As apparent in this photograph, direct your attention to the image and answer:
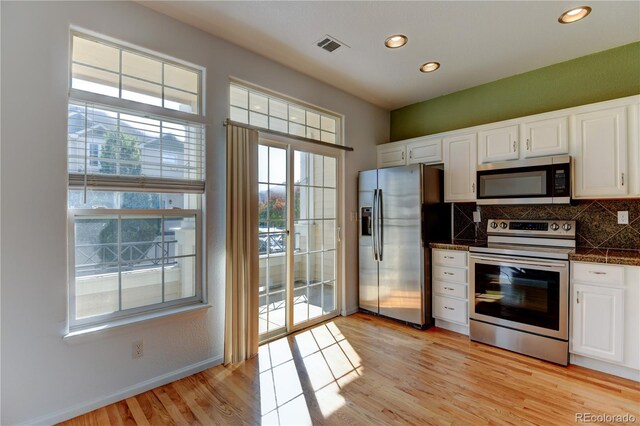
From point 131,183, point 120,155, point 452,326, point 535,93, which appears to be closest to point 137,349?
point 131,183

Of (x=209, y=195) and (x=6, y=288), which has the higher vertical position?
(x=209, y=195)

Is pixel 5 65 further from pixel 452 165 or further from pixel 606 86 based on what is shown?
pixel 606 86

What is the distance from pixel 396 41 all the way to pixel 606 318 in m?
2.87

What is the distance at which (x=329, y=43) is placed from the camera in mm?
2721

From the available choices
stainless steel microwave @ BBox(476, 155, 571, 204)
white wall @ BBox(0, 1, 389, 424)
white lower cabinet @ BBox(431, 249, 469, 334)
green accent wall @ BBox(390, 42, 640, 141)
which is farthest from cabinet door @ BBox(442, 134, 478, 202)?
white wall @ BBox(0, 1, 389, 424)

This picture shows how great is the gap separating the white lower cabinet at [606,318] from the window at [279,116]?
279cm

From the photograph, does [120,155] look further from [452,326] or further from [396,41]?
[452,326]

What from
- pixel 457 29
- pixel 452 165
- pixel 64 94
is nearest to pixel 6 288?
pixel 64 94

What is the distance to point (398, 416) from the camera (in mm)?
1953

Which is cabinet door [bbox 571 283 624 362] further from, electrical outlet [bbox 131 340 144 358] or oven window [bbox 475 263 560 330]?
electrical outlet [bbox 131 340 144 358]

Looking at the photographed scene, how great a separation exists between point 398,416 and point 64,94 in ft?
9.67

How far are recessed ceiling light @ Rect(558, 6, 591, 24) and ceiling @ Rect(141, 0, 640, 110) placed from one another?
4cm

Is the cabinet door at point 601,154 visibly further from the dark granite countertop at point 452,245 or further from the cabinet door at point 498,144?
the dark granite countertop at point 452,245

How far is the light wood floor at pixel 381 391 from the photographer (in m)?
1.95
